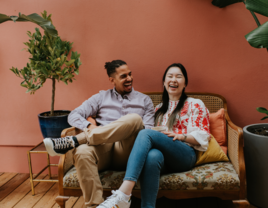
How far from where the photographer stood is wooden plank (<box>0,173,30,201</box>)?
76.5 inches

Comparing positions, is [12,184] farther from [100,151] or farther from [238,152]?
[238,152]

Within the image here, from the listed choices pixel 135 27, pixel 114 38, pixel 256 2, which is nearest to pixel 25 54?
pixel 114 38

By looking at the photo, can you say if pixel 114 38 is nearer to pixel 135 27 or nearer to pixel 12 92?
pixel 135 27

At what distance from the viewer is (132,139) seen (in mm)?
1461

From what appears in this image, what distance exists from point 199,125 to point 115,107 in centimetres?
70

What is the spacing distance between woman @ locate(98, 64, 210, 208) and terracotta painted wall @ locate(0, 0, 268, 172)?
38 cm

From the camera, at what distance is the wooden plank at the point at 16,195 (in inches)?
70.1

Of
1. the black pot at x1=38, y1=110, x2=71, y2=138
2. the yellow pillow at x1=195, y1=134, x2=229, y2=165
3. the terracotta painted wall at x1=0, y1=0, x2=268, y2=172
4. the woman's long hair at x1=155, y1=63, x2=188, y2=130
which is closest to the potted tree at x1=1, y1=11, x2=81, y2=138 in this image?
the black pot at x1=38, y1=110, x2=71, y2=138

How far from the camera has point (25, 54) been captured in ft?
7.17

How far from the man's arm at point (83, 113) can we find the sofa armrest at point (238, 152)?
1.07 meters

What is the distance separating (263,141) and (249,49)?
2.91ft

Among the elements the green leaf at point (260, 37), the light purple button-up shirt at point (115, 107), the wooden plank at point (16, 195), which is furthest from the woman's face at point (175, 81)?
the wooden plank at point (16, 195)

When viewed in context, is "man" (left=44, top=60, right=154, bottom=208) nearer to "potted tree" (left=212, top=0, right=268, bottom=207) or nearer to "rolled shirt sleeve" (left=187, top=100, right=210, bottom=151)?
"rolled shirt sleeve" (left=187, top=100, right=210, bottom=151)

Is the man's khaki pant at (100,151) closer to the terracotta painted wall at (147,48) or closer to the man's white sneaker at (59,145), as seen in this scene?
the man's white sneaker at (59,145)
